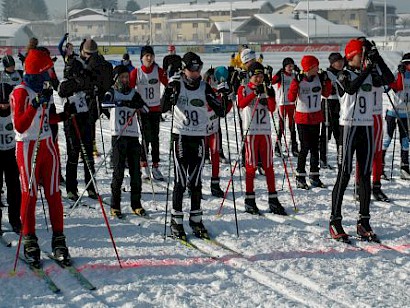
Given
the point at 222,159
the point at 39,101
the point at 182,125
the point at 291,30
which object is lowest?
the point at 222,159

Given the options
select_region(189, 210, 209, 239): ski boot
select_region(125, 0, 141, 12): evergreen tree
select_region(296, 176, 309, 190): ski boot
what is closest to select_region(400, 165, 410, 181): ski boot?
select_region(296, 176, 309, 190): ski boot

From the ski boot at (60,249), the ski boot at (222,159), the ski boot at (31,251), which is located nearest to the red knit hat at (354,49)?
the ski boot at (60,249)

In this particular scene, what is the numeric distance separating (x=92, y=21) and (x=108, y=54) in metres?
65.1

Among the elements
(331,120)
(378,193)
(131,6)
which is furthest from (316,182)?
(131,6)

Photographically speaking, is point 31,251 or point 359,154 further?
point 359,154

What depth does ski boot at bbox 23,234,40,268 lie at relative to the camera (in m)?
6.10

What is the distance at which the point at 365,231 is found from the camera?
6.89 m

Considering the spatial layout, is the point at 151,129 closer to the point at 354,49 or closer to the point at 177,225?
the point at 177,225

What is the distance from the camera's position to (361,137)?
6836mm

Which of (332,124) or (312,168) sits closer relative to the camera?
(312,168)

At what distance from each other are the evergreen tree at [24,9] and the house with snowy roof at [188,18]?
1293 inches

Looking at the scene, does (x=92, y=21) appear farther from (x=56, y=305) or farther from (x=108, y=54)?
(x=56, y=305)

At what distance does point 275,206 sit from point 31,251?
10.7ft

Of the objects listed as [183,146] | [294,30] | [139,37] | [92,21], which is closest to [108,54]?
[183,146]
